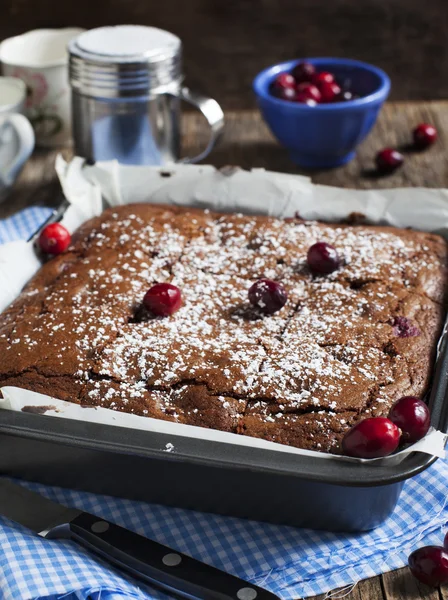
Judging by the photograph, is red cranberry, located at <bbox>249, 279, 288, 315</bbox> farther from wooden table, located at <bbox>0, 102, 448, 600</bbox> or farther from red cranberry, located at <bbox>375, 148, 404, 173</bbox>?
red cranberry, located at <bbox>375, 148, 404, 173</bbox>

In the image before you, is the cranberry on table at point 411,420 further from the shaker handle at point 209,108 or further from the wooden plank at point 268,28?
the wooden plank at point 268,28

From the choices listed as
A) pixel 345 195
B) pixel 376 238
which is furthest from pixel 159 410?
pixel 345 195

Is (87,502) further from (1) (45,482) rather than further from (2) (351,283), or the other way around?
(2) (351,283)

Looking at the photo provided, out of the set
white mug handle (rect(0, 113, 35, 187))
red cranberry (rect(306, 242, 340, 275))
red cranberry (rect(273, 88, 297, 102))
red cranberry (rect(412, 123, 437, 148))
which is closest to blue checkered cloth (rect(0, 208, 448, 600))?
red cranberry (rect(306, 242, 340, 275))

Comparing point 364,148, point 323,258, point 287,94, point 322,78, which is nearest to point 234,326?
point 323,258

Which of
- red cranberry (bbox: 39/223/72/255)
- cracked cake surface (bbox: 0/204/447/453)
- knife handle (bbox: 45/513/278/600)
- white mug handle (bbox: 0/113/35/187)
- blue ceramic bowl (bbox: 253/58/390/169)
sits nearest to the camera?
knife handle (bbox: 45/513/278/600)

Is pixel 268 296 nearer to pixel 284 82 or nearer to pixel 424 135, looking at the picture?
pixel 284 82

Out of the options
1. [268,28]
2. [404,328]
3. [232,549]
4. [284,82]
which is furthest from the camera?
[268,28]
